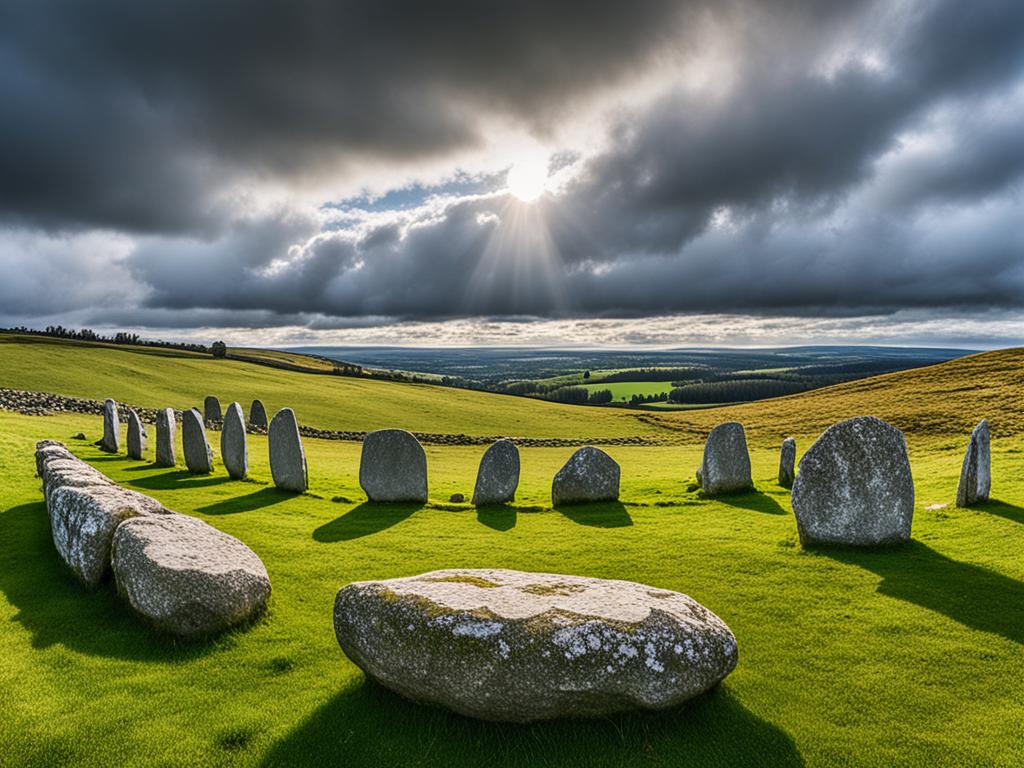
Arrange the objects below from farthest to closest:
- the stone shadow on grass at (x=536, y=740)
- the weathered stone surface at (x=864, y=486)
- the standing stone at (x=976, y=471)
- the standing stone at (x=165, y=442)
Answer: the standing stone at (x=165, y=442), the standing stone at (x=976, y=471), the weathered stone surface at (x=864, y=486), the stone shadow on grass at (x=536, y=740)

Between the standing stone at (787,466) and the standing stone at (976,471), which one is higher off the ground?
the standing stone at (976,471)

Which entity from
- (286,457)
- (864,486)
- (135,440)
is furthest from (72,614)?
(135,440)

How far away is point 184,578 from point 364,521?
24.7 ft

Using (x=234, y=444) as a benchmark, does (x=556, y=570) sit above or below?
below

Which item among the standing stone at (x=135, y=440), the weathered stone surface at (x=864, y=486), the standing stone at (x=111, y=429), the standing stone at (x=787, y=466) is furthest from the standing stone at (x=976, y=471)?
the standing stone at (x=111, y=429)

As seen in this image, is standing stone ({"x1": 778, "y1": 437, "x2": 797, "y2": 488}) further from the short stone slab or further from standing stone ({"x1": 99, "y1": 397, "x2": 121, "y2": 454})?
standing stone ({"x1": 99, "y1": 397, "x2": 121, "y2": 454})

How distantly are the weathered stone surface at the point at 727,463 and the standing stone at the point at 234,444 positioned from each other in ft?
53.8

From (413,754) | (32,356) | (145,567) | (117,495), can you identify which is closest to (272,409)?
(32,356)

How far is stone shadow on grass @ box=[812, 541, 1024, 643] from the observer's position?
758 centimetres

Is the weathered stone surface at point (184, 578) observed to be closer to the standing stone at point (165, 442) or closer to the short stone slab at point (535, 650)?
the short stone slab at point (535, 650)

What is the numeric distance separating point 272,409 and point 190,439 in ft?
110

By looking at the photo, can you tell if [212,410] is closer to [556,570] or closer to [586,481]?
[586,481]

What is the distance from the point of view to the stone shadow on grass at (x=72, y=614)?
22.2ft

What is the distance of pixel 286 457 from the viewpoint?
687 inches
